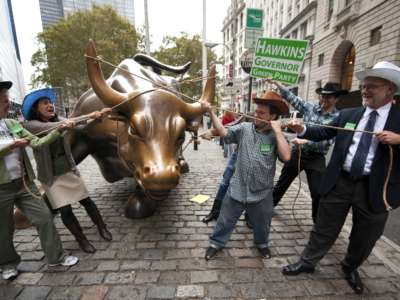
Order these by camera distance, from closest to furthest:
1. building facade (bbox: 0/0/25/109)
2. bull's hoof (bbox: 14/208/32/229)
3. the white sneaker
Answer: the white sneaker, bull's hoof (bbox: 14/208/32/229), building facade (bbox: 0/0/25/109)

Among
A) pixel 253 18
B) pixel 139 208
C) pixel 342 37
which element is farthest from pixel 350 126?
pixel 342 37

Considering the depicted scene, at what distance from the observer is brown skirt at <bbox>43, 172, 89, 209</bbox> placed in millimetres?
2752

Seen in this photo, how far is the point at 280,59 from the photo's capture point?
13.0 ft

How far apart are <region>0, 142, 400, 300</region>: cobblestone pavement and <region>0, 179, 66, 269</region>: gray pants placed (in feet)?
0.86

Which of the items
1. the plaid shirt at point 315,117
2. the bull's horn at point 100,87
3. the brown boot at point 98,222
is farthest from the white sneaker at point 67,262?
the plaid shirt at point 315,117

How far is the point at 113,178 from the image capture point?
4.15m

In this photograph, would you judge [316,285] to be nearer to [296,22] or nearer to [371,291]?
[371,291]

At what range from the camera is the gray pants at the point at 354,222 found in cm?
227

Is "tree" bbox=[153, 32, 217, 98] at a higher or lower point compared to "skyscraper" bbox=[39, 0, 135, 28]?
lower

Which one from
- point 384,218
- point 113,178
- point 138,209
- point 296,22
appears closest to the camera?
point 384,218

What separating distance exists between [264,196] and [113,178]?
2622 millimetres

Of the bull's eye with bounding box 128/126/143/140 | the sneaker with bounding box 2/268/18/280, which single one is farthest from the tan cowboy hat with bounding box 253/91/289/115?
the sneaker with bounding box 2/268/18/280

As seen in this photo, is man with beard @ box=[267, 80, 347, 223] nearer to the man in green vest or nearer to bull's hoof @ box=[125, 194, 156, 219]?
bull's hoof @ box=[125, 194, 156, 219]

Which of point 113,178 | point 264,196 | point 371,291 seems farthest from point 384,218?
point 113,178
